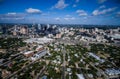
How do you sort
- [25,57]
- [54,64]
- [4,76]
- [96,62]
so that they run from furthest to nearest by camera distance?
[25,57] < [96,62] < [54,64] < [4,76]

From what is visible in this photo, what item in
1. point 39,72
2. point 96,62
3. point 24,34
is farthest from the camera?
point 24,34

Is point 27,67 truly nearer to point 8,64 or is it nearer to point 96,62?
point 8,64

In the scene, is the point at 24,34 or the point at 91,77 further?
the point at 24,34

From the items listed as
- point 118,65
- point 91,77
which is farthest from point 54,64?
point 118,65

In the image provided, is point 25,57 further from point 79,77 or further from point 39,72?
point 79,77

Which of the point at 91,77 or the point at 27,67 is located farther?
the point at 27,67

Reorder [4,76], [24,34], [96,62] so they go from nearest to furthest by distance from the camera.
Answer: [4,76]
[96,62]
[24,34]

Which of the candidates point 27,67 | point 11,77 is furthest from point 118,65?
point 11,77

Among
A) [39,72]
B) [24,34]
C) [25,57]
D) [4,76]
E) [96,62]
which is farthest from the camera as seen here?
[24,34]
